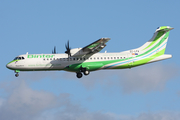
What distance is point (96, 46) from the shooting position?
111 feet

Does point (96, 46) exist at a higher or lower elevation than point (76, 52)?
higher

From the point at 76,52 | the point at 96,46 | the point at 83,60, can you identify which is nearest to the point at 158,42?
the point at 96,46

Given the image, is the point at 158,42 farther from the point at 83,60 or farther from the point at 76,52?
the point at 76,52

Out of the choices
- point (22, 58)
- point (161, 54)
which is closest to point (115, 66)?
point (161, 54)

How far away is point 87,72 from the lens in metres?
35.7

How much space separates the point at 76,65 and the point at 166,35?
1219cm

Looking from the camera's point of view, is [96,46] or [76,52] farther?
[76,52]

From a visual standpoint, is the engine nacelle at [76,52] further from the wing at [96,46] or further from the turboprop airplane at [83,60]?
the wing at [96,46]

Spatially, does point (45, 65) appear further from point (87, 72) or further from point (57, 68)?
point (87, 72)

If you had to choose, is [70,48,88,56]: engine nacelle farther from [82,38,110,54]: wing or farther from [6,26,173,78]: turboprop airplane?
[82,38,110,54]: wing

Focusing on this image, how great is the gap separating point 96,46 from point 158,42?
28.9ft

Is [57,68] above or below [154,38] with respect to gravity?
below

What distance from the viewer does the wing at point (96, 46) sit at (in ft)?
107

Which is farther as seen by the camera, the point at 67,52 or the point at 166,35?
the point at 166,35
